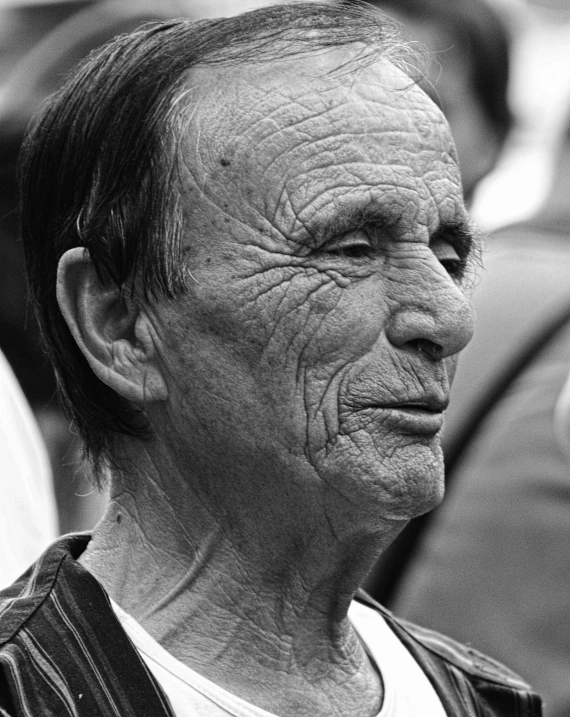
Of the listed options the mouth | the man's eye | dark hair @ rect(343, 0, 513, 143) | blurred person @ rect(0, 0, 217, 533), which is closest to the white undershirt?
the mouth

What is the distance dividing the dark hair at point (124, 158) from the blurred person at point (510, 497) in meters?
1.74

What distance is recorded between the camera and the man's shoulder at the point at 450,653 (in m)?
2.14

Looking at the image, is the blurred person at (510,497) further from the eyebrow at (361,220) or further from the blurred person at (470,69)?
the eyebrow at (361,220)

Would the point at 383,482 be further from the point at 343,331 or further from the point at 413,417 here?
the point at 343,331

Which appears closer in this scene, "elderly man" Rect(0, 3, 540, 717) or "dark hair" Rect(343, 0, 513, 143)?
"elderly man" Rect(0, 3, 540, 717)

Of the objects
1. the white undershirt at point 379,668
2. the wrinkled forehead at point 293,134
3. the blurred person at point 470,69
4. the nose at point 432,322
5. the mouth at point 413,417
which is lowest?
the blurred person at point 470,69

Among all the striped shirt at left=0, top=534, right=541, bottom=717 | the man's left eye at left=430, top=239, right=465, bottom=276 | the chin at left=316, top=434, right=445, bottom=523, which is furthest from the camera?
the man's left eye at left=430, top=239, right=465, bottom=276

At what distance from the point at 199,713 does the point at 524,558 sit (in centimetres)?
189

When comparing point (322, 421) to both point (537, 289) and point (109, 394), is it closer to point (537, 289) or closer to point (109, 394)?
point (109, 394)

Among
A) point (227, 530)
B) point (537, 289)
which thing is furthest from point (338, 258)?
point (537, 289)

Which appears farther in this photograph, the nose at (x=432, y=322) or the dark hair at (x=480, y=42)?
the dark hair at (x=480, y=42)

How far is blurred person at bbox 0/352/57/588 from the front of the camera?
103 inches

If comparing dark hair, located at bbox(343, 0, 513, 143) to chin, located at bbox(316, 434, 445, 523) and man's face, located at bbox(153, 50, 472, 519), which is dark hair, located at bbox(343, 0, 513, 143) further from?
chin, located at bbox(316, 434, 445, 523)

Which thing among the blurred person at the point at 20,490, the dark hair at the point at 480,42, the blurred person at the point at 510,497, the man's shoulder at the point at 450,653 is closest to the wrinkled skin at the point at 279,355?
the man's shoulder at the point at 450,653
